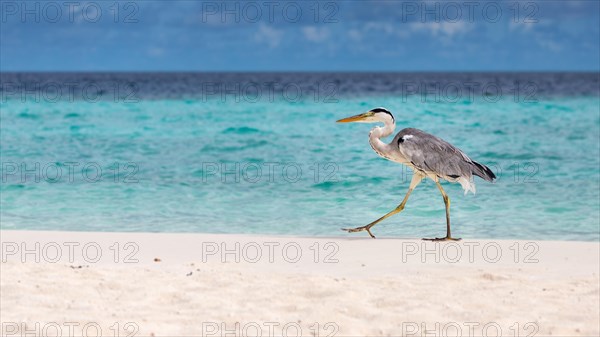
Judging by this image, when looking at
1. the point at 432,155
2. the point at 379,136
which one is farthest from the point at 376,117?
the point at 432,155

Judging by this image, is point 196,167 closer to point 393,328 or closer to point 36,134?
point 36,134

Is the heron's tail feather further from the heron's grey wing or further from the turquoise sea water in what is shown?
the turquoise sea water

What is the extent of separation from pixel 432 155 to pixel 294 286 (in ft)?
7.35

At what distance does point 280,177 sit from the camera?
42.7ft

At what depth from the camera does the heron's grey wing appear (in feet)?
23.4

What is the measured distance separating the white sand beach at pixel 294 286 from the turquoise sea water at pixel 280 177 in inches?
61.0

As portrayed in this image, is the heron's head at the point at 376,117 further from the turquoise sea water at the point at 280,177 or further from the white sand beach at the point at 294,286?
the turquoise sea water at the point at 280,177

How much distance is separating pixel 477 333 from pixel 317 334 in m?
0.92

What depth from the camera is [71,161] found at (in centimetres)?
1525

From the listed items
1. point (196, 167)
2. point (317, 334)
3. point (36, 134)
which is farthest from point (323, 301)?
point (36, 134)

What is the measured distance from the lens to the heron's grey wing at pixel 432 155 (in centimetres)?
712

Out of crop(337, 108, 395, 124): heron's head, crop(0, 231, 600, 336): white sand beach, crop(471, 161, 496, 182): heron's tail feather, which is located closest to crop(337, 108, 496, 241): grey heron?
crop(471, 161, 496, 182): heron's tail feather

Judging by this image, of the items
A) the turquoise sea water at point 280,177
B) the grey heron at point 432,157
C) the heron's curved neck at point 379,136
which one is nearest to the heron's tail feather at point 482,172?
the grey heron at point 432,157

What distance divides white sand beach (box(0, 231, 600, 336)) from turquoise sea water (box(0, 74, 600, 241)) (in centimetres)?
155
